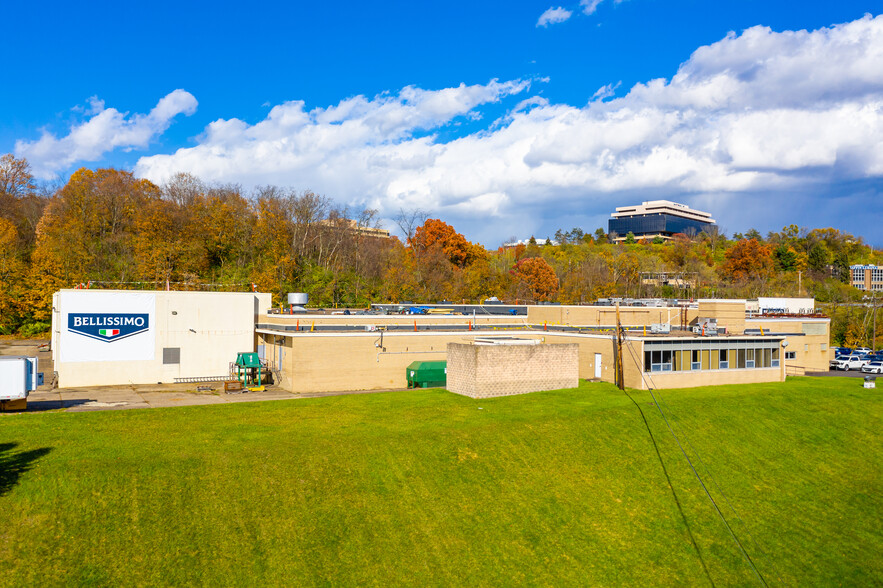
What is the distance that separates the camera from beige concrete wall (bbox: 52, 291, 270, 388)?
35.5 metres

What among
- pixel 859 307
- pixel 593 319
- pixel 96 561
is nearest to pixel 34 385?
pixel 96 561

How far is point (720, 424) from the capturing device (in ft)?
97.7

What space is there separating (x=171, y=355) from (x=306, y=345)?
9.64 meters

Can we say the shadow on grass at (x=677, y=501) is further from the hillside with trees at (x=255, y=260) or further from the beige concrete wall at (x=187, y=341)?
the hillside with trees at (x=255, y=260)

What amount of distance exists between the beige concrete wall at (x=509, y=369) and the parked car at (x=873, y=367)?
33117mm

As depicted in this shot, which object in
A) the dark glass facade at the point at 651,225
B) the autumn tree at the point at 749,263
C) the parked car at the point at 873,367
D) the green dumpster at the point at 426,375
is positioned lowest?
the parked car at the point at 873,367

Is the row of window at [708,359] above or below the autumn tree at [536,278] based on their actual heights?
below

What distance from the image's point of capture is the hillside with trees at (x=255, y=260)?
196 feet

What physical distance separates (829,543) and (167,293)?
3643 cm

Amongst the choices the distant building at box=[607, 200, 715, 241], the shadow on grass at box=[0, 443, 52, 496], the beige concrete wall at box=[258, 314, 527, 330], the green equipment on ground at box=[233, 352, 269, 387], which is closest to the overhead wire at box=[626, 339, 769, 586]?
the beige concrete wall at box=[258, 314, 527, 330]

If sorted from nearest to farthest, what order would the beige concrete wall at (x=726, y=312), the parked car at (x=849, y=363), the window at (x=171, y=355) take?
the window at (x=171, y=355) → the beige concrete wall at (x=726, y=312) → the parked car at (x=849, y=363)

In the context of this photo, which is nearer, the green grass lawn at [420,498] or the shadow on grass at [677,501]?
the green grass lawn at [420,498]

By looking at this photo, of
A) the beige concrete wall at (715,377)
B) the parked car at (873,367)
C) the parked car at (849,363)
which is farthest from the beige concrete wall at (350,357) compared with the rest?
the parked car at (849,363)

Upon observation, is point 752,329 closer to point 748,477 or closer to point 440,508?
point 748,477
